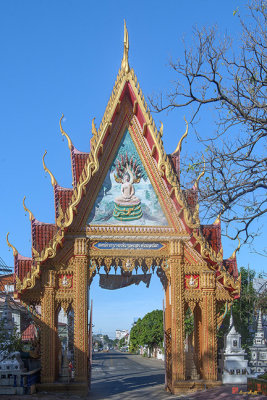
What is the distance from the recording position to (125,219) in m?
18.5

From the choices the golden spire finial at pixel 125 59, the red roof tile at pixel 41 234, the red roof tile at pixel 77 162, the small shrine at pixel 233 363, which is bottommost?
the small shrine at pixel 233 363

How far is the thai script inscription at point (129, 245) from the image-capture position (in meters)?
18.3

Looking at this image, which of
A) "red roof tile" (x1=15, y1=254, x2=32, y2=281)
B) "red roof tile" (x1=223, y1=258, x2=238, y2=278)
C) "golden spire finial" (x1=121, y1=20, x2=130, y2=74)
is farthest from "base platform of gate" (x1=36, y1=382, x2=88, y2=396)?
"golden spire finial" (x1=121, y1=20, x2=130, y2=74)

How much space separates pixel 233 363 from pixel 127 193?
21.6 ft

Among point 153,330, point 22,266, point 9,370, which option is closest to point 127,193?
A: point 22,266

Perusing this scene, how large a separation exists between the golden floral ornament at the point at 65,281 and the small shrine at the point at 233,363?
5.78 meters

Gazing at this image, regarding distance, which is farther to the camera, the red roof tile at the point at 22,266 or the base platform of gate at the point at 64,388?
the red roof tile at the point at 22,266

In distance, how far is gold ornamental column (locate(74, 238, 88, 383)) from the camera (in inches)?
693

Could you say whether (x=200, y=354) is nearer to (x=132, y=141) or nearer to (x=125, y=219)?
(x=125, y=219)

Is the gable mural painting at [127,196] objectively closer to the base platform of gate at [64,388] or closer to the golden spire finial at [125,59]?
the golden spire finial at [125,59]

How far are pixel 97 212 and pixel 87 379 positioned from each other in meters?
5.27

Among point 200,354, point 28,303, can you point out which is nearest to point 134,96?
point 28,303

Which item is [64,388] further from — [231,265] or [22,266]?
[231,265]

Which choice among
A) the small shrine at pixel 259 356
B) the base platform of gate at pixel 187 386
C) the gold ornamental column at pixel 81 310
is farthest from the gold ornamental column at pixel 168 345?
the gold ornamental column at pixel 81 310
